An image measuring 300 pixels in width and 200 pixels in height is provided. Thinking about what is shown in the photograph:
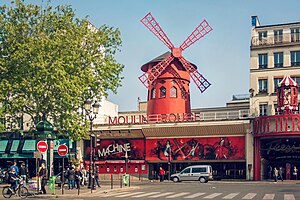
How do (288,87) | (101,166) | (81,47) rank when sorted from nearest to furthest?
(81,47), (288,87), (101,166)

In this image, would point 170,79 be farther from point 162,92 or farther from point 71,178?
point 71,178

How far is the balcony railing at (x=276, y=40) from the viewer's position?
47.9m

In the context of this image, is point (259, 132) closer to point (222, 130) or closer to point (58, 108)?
point (222, 130)

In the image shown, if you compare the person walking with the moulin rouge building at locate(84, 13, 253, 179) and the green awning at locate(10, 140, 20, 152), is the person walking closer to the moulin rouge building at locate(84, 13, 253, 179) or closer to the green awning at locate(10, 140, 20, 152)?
the moulin rouge building at locate(84, 13, 253, 179)

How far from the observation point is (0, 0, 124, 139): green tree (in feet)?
111

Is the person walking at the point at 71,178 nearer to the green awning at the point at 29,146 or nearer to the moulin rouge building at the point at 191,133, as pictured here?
the moulin rouge building at the point at 191,133

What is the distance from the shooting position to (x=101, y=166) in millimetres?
51969

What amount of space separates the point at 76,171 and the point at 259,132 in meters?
20.8

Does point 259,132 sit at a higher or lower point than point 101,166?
higher

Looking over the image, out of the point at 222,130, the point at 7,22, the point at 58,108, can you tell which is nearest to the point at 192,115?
the point at 222,130

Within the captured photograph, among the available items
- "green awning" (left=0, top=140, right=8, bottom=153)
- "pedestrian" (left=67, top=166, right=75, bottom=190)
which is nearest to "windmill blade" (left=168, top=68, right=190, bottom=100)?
"green awning" (left=0, top=140, right=8, bottom=153)

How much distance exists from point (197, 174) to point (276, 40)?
50.2 feet

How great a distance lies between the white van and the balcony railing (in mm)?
13496

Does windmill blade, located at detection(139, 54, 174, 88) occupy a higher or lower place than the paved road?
higher
